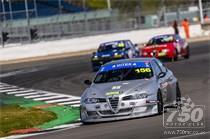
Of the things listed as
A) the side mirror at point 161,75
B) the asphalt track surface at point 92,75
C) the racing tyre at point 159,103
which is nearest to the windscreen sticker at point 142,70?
the side mirror at point 161,75

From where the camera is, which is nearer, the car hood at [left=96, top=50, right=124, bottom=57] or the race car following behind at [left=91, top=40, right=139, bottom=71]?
the race car following behind at [left=91, top=40, right=139, bottom=71]

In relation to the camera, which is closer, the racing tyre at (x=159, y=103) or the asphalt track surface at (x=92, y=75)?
the asphalt track surface at (x=92, y=75)

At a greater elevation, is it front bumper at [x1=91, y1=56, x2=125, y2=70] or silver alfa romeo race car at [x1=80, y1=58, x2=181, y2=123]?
silver alfa romeo race car at [x1=80, y1=58, x2=181, y2=123]

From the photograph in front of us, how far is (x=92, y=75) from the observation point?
30.2 meters

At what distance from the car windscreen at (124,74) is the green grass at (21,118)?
1.98 meters

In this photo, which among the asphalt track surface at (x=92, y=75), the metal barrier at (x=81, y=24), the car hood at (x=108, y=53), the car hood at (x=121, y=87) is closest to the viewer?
the asphalt track surface at (x=92, y=75)

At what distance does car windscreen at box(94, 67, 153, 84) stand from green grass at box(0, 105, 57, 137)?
1980 mm

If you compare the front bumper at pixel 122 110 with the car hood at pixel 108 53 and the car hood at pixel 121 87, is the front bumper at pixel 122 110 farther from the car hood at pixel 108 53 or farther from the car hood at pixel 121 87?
the car hood at pixel 108 53

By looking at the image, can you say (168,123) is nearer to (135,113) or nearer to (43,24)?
(135,113)

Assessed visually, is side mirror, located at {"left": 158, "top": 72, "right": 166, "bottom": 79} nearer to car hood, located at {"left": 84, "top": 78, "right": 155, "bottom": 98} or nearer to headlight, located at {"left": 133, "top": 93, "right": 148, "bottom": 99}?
car hood, located at {"left": 84, "top": 78, "right": 155, "bottom": 98}

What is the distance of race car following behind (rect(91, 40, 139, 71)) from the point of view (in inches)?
1275

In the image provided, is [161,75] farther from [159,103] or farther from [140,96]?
[140,96]

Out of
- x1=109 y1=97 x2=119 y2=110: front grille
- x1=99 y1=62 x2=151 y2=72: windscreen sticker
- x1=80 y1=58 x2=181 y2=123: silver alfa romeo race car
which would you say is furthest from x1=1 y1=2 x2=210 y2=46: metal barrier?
x1=109 y1=97 x2=119 y2=110: front grille

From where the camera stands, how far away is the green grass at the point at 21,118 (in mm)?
15947
